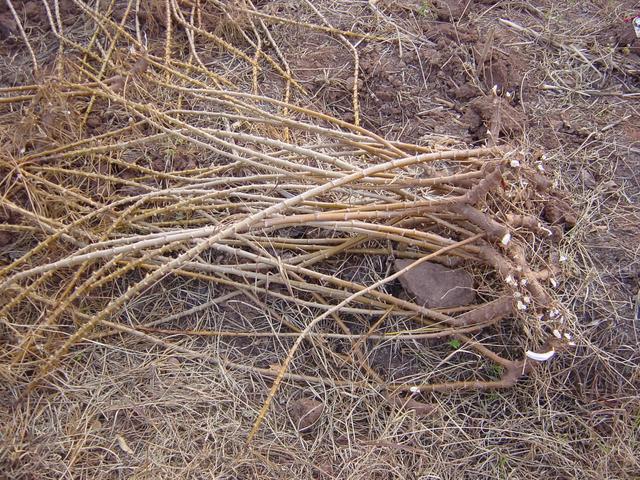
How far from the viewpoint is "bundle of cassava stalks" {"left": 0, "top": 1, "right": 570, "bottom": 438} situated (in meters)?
1.78

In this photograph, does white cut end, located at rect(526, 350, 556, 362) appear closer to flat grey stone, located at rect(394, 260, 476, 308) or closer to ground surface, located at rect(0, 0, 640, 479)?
ground surface, located at rect(0, 0, 640, 479)

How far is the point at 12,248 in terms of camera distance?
2.08 m

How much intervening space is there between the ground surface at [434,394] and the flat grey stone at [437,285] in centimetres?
11

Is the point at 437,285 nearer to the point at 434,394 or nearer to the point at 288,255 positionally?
the point at 434,394

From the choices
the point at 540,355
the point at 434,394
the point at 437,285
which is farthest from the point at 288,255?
the point at 540,355

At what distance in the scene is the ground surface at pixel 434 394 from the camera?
1687 millimetres

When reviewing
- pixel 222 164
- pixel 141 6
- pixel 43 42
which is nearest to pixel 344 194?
pixel 222 164

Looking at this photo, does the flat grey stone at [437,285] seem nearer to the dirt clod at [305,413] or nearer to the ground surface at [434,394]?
the ground surface at [434,394]

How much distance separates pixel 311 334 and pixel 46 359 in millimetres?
907

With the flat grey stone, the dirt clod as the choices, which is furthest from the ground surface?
the flat grey stone

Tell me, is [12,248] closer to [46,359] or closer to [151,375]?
[46,359]

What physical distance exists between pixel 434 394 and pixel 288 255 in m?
0.73

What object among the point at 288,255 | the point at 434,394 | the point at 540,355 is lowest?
the point at 434,394

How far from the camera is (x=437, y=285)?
1.89 m
